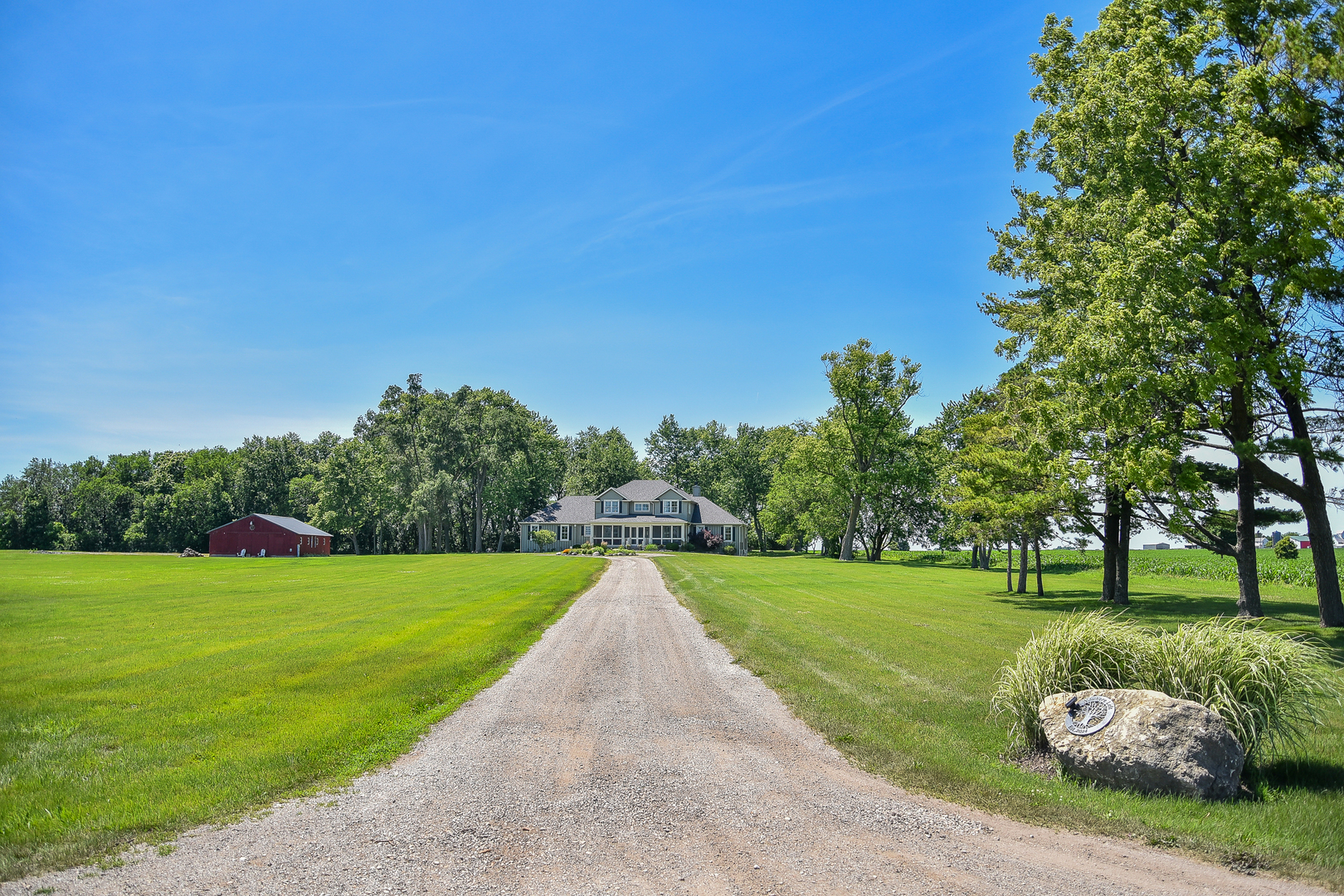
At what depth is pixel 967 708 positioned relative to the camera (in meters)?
9.80

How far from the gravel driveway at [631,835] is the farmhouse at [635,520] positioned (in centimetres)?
6214

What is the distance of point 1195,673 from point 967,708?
303 centimetres

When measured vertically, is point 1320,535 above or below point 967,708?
above

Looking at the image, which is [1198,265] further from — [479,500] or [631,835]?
[479,500]

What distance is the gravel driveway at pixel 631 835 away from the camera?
16.3 feet

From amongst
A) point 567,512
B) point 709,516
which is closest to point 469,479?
point 567,512

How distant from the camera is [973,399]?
1246 inches

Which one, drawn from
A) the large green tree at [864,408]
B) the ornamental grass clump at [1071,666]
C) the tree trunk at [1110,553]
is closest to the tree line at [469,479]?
the large green tree at [864,408]

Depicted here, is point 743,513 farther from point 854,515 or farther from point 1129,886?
point 1129,886

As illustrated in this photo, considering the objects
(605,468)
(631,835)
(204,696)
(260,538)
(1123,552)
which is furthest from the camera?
(605,468)

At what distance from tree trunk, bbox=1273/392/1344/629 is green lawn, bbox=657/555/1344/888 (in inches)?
28.3

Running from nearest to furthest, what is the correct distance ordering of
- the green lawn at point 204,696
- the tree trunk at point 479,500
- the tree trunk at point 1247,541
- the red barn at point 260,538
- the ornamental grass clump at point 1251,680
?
the green lawn at point 204,696 < the ornamental grass clump at point 1251,680 < the tree trunk at point 1247,541 < the red barn at point 260,538 < the tree trunk at point 479,500

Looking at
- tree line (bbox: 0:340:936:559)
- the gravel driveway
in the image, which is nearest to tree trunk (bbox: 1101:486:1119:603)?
the gravel driveway

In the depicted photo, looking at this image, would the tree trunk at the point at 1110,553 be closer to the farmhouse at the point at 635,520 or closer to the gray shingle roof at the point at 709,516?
the farmhouse at the point at 635,520
